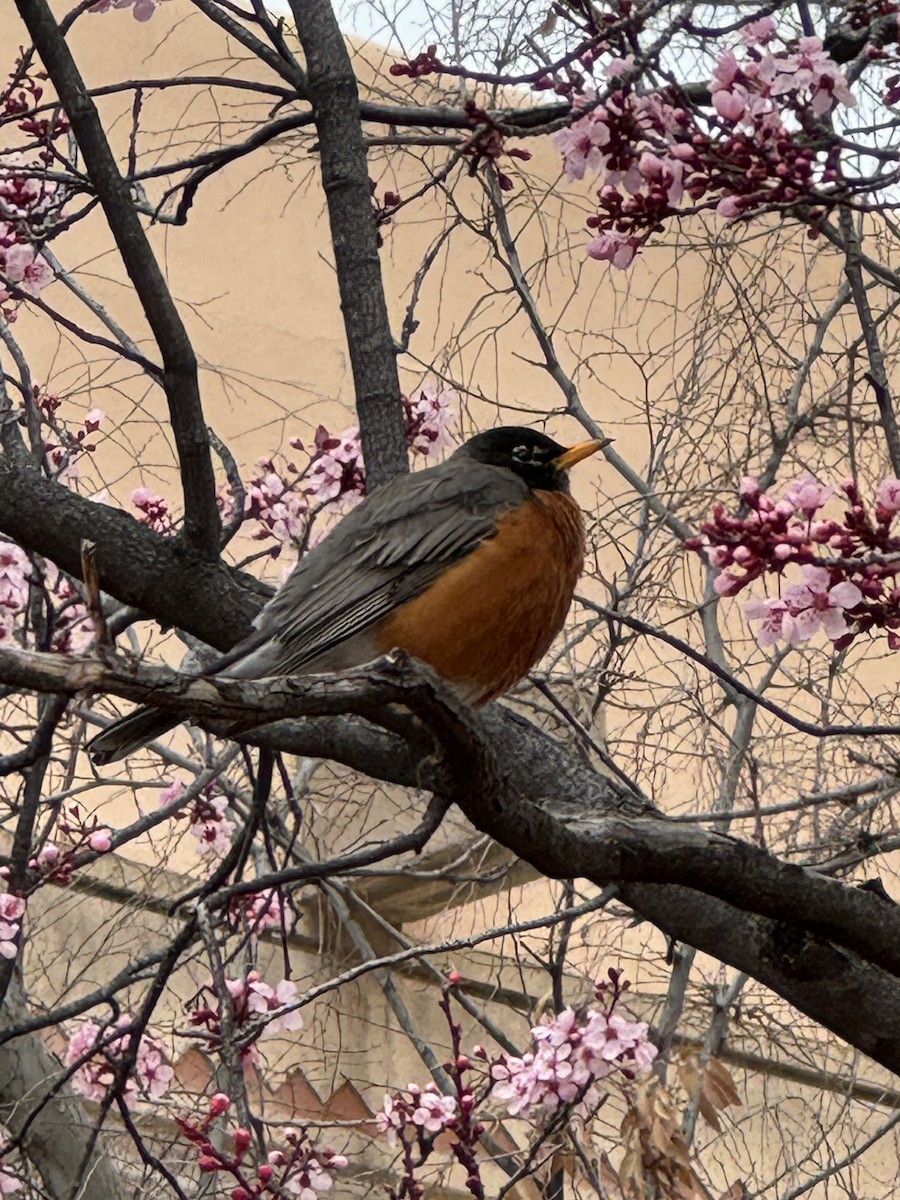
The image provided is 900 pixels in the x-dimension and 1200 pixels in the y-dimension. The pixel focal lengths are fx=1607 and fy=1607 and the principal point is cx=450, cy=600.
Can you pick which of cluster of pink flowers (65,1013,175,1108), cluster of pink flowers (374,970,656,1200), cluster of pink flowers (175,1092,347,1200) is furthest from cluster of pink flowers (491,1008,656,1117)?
cluster of pink flowers (65,1013,175,1108)

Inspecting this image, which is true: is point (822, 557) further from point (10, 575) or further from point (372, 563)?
point (10, 575)

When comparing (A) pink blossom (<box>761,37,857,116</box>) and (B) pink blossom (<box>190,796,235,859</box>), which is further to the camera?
(B) pink blossom (<box>190,796,235,859</box>)

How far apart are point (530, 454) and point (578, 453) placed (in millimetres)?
137

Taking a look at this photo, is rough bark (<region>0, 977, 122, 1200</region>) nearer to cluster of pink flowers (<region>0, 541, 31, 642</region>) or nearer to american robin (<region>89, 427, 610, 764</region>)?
cluster of pink flowers (<region>0, 541, 31, 642</region>)

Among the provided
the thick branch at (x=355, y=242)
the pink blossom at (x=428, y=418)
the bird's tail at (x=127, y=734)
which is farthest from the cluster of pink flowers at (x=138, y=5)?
the bird's tail at (x=127, y=734)

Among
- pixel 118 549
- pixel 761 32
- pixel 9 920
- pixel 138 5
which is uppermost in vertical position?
pixel 138 5

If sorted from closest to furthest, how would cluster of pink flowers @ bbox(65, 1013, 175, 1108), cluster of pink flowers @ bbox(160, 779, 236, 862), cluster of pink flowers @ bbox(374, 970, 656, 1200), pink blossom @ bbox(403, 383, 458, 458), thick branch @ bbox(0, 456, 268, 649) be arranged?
thick branch @ bbox(0, 456, 268, 649) → cluster of pink flowers @ bbox(374, 970, 656, 1200) → pink blossom @ bbox(403, 383, 458, 458) → cluster of pink flowers @ bbox(65, 1013, 175, 1108) → cluster of pink flowers @ bbox(160, 779, 236, 862)

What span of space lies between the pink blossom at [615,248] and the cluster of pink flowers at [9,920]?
1.75 m

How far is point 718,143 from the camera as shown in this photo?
6.79 feet

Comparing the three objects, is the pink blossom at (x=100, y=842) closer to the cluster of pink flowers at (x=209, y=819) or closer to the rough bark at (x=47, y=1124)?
the cluster of pink flowers at (x=209, y=819)

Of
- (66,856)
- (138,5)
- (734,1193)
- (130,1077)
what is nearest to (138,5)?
(138,5)

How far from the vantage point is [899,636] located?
5.96 ft

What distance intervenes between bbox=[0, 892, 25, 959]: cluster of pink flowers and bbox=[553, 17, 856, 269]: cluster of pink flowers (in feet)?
5.77

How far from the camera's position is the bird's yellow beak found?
10.3 feet
